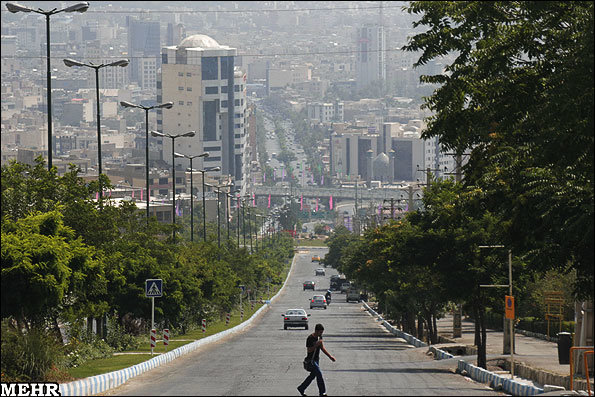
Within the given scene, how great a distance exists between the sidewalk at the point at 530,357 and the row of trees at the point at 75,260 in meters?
12.4

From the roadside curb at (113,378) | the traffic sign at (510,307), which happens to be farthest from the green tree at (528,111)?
the roadside curb at (113,378)

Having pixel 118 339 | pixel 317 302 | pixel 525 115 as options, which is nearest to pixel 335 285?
pixel 317 302

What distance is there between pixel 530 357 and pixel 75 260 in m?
19.1

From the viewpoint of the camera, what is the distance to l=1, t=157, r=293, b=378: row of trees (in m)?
27.0

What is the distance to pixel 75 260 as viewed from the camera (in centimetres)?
3100

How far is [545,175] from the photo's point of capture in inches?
992

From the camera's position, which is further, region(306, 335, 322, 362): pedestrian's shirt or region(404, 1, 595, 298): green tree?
region(306, 335, 322, 362): pedestrian's shirt

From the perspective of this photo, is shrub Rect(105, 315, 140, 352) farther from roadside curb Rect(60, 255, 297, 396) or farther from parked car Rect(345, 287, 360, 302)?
parked car Rect(345, 287, 360, 302)

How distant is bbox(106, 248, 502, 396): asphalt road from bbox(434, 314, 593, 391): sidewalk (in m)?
2.20

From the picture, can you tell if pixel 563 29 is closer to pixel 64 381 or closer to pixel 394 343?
pixel 64 381

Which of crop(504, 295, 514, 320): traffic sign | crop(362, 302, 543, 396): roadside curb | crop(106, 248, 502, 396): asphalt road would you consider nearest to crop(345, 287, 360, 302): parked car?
crop(106, 248, 502, 396): asphalt road

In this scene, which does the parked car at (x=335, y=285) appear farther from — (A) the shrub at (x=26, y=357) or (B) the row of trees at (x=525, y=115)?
(A) the shrub at (x=26, y=357)

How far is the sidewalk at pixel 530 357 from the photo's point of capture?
32656mm

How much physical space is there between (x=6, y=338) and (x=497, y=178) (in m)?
11.8
